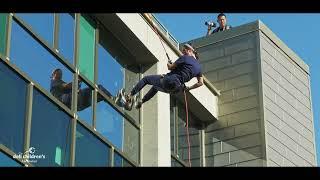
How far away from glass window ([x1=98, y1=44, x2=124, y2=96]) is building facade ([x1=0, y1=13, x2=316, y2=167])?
0.08 ft

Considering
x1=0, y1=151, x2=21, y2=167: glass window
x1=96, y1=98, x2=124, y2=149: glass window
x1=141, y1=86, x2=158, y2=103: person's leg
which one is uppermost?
x1=141, y1=86, x2=158, y2=103: person's leg

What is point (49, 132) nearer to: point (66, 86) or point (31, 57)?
point (31, 57)

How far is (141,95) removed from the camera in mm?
15914

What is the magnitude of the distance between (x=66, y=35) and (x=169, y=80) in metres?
2.71

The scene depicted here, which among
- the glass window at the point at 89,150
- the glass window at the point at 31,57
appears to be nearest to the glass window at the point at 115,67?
the glass window at the point at 89,150

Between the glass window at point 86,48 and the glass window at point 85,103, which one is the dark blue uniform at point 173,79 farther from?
the glass window at point 85,103

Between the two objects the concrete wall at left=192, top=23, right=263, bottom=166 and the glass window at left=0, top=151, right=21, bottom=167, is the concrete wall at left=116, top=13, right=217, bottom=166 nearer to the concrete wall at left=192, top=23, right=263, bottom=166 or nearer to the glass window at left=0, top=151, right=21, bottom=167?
the concrete wall at left=192, top=23, right=263, bottom=166

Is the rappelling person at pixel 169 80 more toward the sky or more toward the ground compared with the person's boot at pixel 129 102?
more toward the sky

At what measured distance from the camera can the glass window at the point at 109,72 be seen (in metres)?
14.2

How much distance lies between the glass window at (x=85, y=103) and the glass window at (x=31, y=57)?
991 millimetres

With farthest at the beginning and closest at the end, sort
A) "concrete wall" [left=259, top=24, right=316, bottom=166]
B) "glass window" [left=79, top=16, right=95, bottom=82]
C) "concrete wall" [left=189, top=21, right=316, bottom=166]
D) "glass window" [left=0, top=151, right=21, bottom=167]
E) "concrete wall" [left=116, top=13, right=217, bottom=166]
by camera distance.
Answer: "concrete wall" [left=259, top=24, right=316, bottom=166] < "concrete wall" [left=189, top=21, right=316, bottom=166] < "concrete wall" [left=116, top=13, right=217, bottom=166] < "glass window" [left=79, top=16, right=95, bottom=82] < "glass window" [left=0, top=151, right=21, bottom=167]

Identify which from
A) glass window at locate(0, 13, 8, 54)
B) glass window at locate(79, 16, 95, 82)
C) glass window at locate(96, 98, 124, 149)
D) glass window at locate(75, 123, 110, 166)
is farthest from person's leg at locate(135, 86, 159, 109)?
glass window at locate(0, 13, 8, 54)

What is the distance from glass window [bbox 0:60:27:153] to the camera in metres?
10.2

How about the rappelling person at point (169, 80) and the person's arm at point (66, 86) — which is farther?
the rappelling person at point (169, 80)
